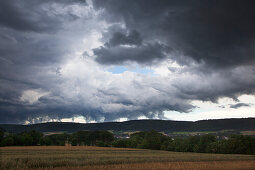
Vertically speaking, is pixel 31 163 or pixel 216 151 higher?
pixel 31 163

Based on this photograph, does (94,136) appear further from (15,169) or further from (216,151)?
(15,169)

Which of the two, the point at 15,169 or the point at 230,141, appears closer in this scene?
the point at 15,169

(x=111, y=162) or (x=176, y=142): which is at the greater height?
(x=111, y=162)

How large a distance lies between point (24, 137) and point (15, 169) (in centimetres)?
10394

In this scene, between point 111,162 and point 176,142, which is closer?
point 111,162

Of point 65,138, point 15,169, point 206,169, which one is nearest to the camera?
point 15,169

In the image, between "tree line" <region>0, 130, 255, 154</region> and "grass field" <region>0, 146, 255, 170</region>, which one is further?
"tree line" <region>0, 130, 255, 154</region>

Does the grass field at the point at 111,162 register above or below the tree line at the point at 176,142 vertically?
above

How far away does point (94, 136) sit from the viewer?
541 ft

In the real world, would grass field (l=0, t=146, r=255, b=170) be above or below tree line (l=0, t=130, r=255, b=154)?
above

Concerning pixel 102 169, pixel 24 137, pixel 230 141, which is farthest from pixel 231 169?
pixel 24 137

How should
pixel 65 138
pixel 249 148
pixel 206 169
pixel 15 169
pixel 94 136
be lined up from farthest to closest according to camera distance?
pixel 94 136, pixel 65 138, pixel 249 148, pixel 206 169, pixel 15 169

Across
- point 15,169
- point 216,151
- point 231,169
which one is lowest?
point 216,151

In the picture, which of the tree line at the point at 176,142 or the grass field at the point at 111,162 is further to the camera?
the tree line at the point at 176,142
